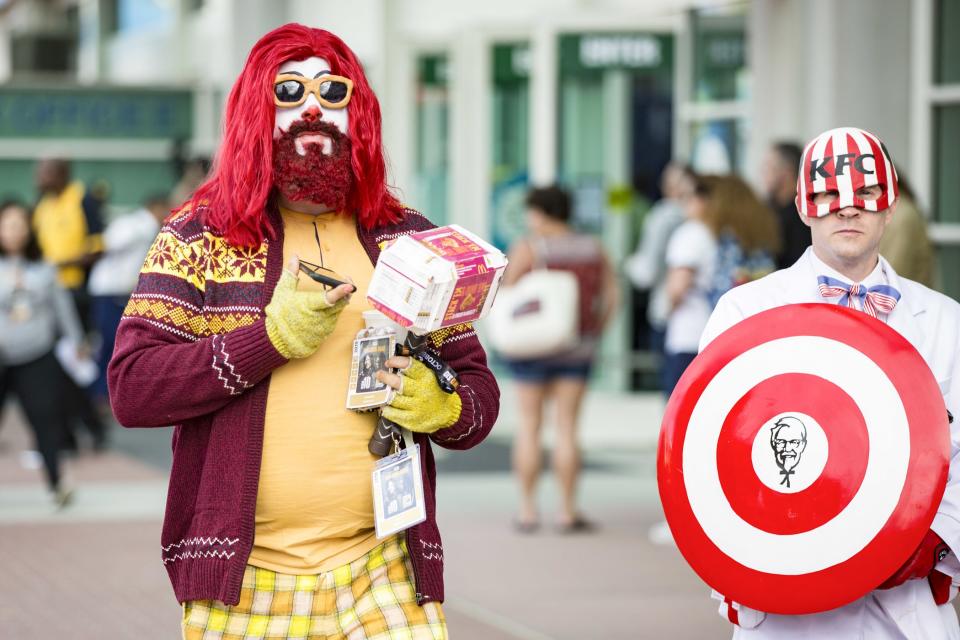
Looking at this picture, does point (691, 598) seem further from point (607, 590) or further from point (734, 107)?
point (734, 107)

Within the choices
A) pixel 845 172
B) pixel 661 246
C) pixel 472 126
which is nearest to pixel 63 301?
pixel 661 246

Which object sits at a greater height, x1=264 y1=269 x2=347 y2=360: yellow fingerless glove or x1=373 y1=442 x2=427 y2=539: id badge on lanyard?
x1=264 y1=269 x2=347 y2=360: yellow fingerless glove

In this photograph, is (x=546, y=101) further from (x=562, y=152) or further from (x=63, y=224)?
(x=63, y=224)

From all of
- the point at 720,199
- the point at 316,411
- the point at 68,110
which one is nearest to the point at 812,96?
the point at 720,199

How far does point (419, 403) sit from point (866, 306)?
100 centimetres

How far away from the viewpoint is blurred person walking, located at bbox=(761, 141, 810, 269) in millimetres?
8445

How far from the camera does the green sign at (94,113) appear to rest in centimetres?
2169

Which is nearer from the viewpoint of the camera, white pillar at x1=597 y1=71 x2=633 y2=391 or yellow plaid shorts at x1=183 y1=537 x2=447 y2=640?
yellow plaid shorts at x1=183 y1=537 x2=447 y2=640

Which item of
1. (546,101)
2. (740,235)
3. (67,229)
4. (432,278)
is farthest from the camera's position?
(546,101)

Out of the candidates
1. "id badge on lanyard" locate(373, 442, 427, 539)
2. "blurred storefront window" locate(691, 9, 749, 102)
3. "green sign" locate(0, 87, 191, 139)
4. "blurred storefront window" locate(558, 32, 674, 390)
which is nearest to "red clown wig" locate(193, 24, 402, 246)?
"id badge on lanyard" locate(373, 442, 427, 539)

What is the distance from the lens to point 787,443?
3.32 m

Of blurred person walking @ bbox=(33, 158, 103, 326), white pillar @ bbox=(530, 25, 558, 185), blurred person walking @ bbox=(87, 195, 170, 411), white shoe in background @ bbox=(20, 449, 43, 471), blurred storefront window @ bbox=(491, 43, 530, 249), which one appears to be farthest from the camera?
blurred storefront window @ bbox=(491, 43, 530, 249)

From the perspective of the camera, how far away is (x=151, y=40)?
27797mm

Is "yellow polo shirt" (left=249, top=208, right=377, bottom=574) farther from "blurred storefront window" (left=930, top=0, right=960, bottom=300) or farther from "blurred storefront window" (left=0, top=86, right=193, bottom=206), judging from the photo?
"blurred storefront window" (left=0, top=86, right=193, bottom=206)
